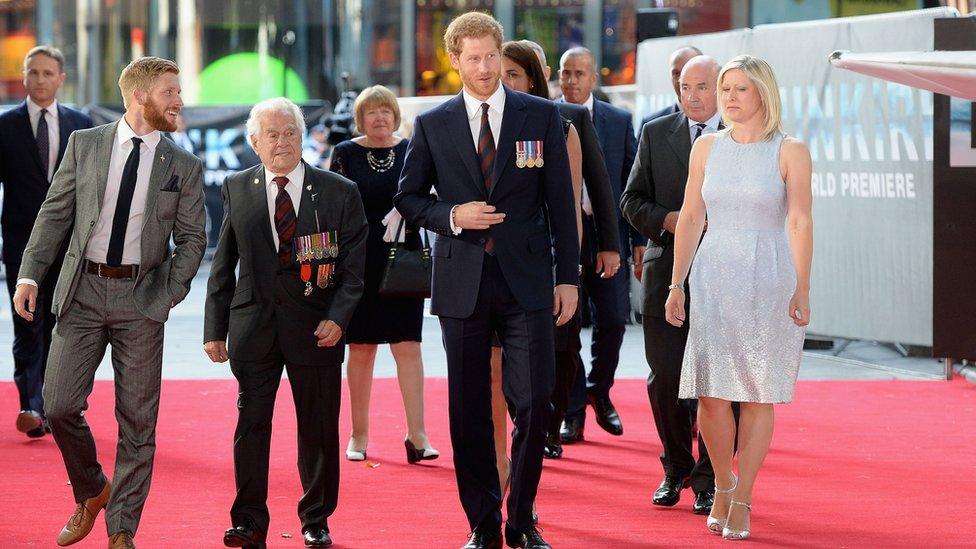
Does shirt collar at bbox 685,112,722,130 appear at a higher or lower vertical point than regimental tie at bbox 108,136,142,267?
higher

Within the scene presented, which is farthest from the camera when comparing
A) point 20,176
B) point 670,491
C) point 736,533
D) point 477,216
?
point 20,176

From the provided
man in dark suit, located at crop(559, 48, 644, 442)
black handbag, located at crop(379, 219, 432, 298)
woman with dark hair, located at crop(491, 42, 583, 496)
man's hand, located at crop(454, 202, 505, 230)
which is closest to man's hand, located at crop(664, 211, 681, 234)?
woman with dark hair, located at crop(491, 42, 583, 496)

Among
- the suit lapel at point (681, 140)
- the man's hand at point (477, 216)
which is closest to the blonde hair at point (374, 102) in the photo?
the suit lapel at point (681, 140)

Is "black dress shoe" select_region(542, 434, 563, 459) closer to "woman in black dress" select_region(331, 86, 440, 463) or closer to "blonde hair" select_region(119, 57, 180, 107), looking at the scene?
"woman in black dress" select_region(331, 86, 440, 463)

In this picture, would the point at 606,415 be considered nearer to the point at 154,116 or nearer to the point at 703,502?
the point at 703,502

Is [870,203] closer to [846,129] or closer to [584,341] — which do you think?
[846,129]

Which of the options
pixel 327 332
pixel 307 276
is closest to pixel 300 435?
pixel 327 332

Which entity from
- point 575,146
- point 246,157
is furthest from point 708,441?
point 246,157

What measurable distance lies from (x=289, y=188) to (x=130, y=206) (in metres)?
0.55

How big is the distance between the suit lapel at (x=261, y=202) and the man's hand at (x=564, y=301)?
98 cm

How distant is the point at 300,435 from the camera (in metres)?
5.43

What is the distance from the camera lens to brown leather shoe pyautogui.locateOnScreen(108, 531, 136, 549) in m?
5.12

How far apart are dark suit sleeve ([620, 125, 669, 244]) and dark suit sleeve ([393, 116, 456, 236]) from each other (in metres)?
1.20

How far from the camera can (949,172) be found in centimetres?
917
